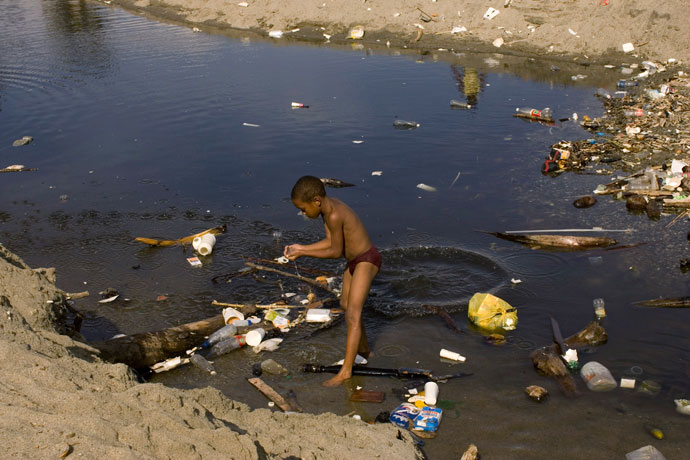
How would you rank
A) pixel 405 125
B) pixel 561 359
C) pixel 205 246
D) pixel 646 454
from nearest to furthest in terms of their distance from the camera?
pixel 646 454 < pixel 561 359 < pixel 205 246 < pixel 405 125

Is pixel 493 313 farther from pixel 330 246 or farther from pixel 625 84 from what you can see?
pixel 625 84

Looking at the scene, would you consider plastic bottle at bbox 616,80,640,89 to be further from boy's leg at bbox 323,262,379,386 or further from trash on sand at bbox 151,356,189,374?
trash on sand at bbox 151,356,189,374

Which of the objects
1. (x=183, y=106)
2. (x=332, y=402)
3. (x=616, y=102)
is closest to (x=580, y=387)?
(x=332, y=402)

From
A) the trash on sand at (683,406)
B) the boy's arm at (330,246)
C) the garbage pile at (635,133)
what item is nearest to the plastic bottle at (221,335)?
the boy's arm at (330,246)

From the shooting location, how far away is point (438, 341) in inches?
266

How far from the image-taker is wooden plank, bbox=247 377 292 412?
567 centimetres

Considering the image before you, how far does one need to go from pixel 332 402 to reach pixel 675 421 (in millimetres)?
2715

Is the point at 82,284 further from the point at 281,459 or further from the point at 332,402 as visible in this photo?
the point at 281,459

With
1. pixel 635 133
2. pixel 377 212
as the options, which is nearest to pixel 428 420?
pixel 377 212

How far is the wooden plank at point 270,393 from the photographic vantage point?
5672mm

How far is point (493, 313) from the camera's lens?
6891 mm

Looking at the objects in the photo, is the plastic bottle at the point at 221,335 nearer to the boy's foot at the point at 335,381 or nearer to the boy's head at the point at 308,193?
the boy's foot at the point at 335,381

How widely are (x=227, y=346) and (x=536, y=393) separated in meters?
2.84

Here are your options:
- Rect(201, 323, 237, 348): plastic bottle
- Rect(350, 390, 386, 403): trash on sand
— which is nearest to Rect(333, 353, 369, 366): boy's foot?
Rect(350, 390, 386, 403): trash on sand
